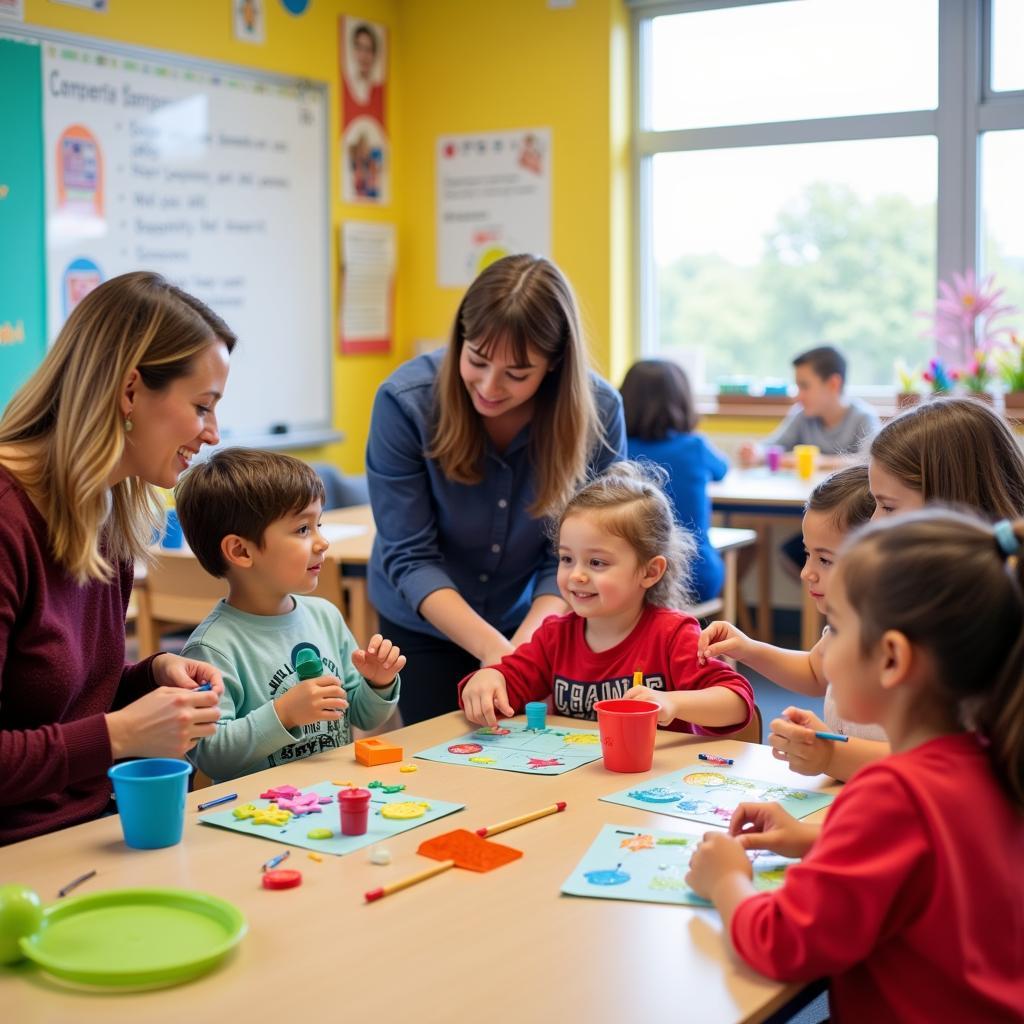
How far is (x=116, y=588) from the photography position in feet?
6.16

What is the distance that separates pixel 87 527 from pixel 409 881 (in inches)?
25.1

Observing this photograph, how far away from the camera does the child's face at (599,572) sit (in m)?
2.11

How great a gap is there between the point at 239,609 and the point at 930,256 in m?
4.66

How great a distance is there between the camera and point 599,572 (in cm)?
211

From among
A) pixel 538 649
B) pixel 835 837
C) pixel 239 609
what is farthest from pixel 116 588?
pixel 835 837

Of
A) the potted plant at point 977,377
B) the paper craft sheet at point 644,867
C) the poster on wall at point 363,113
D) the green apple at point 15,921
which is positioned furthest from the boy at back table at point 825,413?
the green apple at point 15,921

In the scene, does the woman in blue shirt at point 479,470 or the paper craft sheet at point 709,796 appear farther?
the woman in blue shirt at point 479,470

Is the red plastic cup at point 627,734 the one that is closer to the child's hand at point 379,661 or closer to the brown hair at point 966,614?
the child's hand at point 379,661

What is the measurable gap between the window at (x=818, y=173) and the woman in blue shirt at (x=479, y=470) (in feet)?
12.5

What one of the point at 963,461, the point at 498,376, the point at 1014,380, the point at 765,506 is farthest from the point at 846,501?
the point at 1014,380

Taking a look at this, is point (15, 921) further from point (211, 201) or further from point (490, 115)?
point (490, 115)

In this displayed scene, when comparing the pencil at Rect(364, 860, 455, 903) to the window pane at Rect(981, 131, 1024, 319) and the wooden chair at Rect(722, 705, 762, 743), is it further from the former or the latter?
the window pane at Rect(981, 131, 1024, 319)

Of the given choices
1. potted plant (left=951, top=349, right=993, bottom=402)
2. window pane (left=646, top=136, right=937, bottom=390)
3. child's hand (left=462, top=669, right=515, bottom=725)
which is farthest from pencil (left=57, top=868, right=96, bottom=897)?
window pane (left=646, top=136, right=937, bottom=390)

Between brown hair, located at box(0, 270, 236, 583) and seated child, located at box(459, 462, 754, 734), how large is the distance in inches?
26.4
